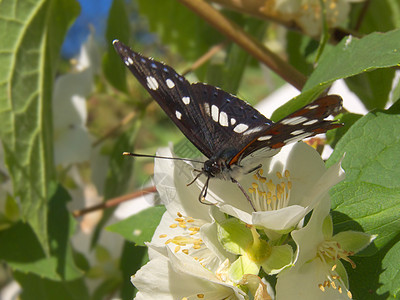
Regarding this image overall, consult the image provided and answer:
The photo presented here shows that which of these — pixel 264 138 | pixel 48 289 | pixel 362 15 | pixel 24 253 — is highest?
pixel 362 15

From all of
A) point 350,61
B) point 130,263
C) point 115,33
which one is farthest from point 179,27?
point 350,61

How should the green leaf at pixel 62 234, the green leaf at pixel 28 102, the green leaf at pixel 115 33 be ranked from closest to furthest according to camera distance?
1. the green leaf at pixel 28 102
2. the green leaf at pixel 62 234
3. the green leaf at pixel 115 33

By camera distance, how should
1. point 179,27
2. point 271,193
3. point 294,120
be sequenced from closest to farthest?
point 294,120, point 271,193, point 179,27

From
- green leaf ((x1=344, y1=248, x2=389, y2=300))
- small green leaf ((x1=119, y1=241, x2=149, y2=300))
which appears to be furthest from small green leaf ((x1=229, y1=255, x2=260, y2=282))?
small green leaf ((x1=119, y1=241, x2=149, y2=300))

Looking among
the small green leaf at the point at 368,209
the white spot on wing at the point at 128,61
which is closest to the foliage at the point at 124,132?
the small green leaf at the point at 368,209

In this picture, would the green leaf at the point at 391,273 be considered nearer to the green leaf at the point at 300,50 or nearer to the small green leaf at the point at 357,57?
the small green leaf at the point at 357,57

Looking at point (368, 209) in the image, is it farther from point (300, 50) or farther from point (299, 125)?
point (300, 50)

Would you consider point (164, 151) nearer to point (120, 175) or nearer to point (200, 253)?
point (200, 253)

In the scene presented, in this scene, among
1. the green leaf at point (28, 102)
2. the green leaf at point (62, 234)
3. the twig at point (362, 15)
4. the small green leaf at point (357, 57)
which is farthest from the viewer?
the twig at point (362, 15)
